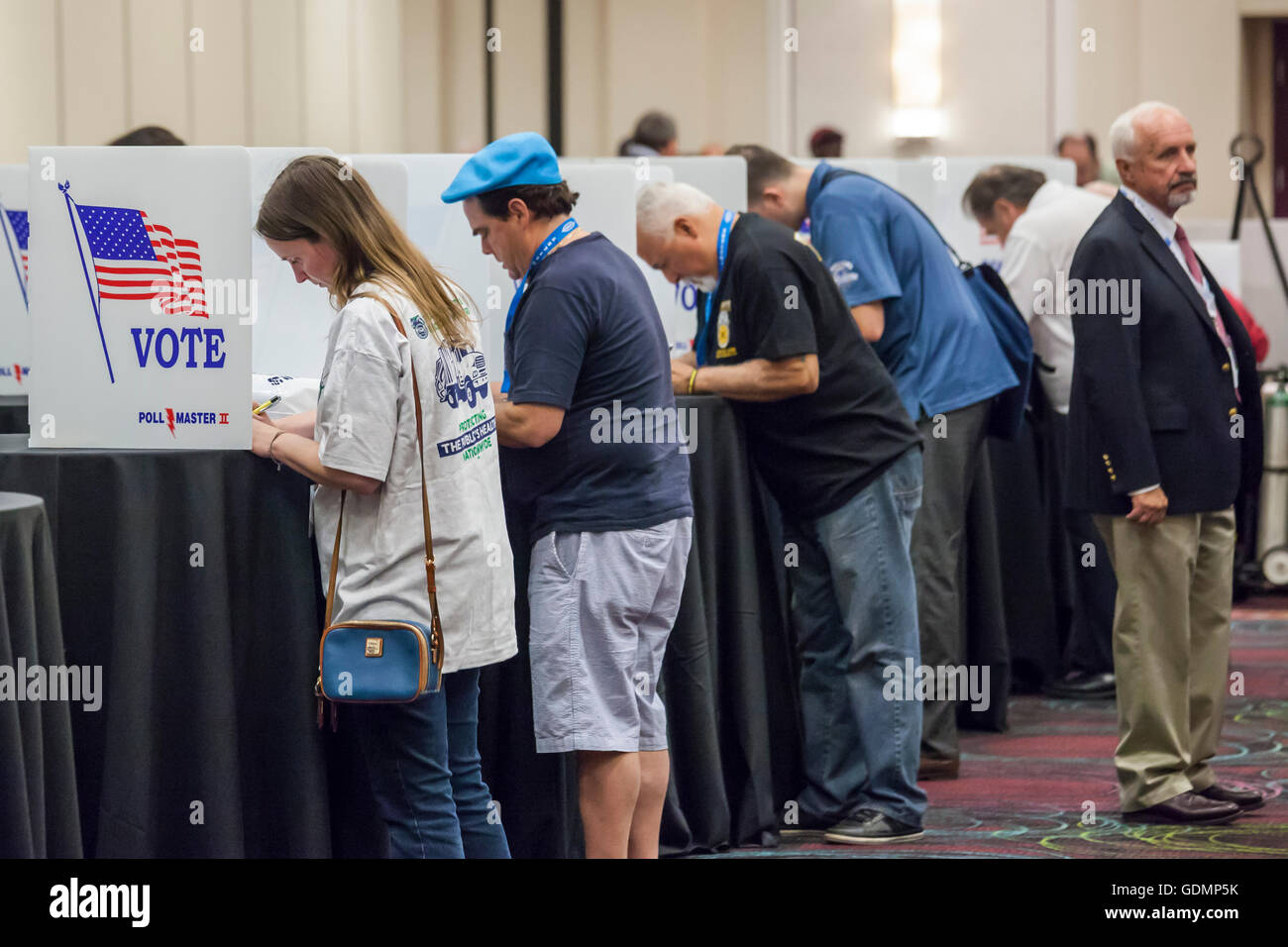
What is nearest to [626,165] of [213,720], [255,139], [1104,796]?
[213,720]

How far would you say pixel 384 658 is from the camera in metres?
2.44

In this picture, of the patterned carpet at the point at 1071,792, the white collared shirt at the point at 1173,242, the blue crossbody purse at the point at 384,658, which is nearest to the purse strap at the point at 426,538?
the blue crossbody purse at the point at 384,658

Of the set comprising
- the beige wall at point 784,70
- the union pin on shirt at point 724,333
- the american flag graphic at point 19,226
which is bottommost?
the union pin on shirt at point 724,333

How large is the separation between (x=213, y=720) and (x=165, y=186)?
0.84m

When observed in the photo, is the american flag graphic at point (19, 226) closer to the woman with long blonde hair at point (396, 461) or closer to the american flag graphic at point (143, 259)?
the american flag graphic at point (143, 259)

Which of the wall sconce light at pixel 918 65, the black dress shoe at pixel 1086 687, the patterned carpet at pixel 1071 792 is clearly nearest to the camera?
the patterned carpet at pixel 1071 792

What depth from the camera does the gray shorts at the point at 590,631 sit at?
2.78m

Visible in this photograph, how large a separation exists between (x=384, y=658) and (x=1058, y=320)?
3.11 m

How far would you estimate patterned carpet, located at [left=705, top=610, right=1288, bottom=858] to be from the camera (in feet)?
11.3

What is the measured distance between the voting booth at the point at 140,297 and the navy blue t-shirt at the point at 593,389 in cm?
46

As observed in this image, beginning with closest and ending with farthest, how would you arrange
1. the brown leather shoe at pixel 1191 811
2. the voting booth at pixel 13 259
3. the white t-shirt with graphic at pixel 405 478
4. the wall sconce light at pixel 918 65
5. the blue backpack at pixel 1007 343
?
1. the white t-shirt with graphic at pixel 405 478
2. the brown leather shoe at pixel 1191 811
3. the voting booth at pixel 13 259
4. the blue backpack at pixel 1007 343
5. the wall sconce light at pixel 918 65

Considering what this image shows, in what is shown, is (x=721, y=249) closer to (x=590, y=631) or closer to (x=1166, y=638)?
(x=590, y=631)

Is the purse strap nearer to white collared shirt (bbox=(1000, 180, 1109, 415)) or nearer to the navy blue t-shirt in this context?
the navy blue t-shirt

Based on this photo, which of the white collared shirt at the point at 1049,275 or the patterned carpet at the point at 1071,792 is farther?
the white collared shirt at the point at 1049,275
